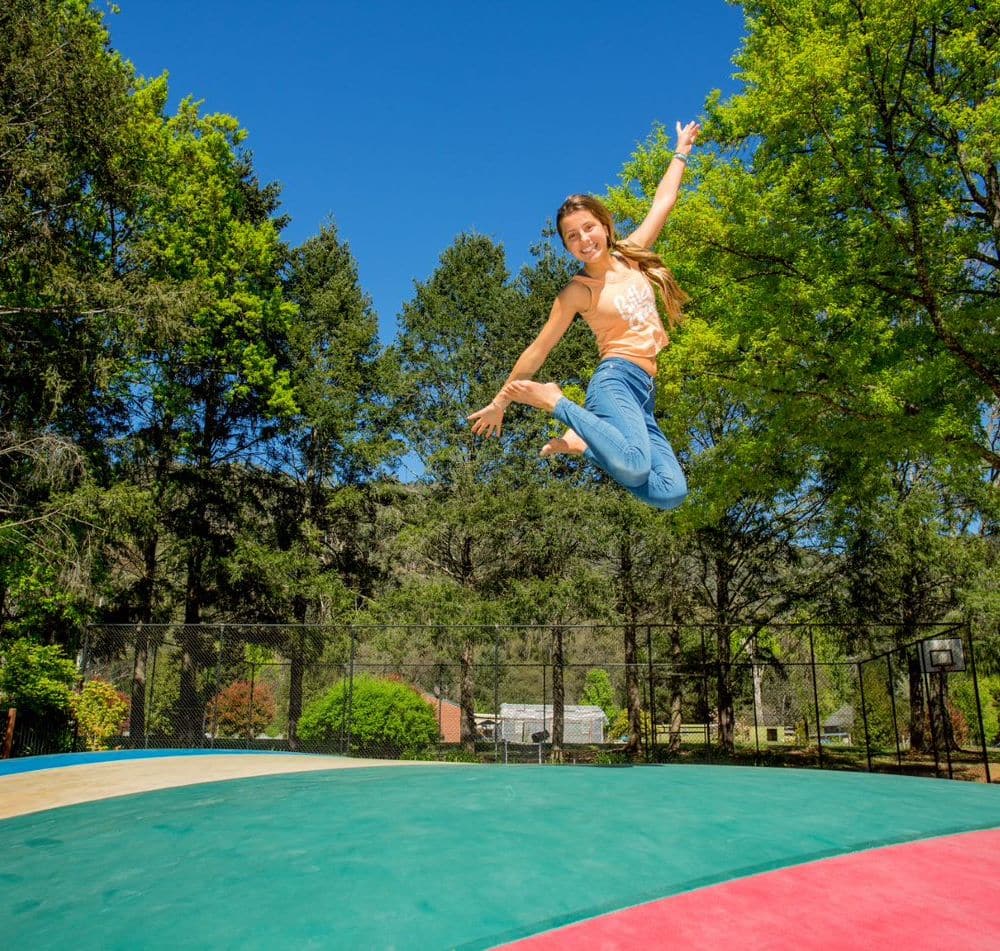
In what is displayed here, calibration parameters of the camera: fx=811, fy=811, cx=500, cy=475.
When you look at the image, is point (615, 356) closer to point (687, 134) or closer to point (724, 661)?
point (687, 134)

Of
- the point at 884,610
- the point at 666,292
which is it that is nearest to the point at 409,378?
the point at 884,610

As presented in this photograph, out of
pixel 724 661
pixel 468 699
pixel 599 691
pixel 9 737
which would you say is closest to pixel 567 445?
pixel 724 661

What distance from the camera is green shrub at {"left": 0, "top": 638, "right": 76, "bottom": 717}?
16625 mm

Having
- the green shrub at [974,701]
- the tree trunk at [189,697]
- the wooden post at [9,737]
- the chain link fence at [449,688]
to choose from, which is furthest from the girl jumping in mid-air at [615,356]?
the green shrub at [974,701]

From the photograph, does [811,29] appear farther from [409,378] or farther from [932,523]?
[409,378]

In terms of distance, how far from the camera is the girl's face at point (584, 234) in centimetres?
523

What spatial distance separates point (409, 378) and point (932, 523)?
55.9 ft

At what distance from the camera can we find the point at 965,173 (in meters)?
13.6

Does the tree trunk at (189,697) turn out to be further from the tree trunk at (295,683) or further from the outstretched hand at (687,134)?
the outstretched hand at (687,134)

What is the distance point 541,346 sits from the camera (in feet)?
18.3

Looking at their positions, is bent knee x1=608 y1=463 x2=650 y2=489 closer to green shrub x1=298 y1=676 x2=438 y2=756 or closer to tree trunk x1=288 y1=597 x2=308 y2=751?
green shrub x1=298 y1=676 x2=438 y2=756

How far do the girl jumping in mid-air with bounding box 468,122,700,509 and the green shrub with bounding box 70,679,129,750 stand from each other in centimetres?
1557

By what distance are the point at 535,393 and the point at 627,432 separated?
0.62m

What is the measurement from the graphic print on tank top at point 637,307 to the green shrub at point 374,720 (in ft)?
54.6
